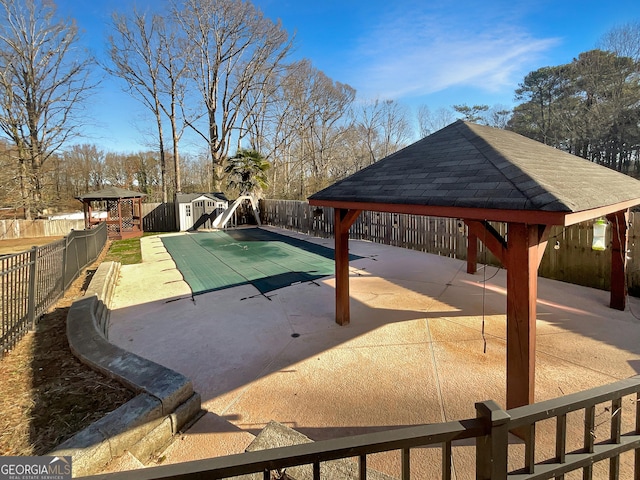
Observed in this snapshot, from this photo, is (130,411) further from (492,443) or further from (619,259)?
(619,259)

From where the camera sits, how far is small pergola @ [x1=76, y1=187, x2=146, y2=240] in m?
15.9

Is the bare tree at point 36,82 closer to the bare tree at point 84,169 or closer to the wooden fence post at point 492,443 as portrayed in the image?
the bare tree at point 84,169

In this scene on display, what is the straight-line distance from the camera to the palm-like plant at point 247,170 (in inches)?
677

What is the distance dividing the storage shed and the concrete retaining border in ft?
47.4

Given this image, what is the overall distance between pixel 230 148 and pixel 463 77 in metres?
15.9

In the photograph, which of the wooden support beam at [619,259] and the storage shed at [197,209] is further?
the storage shed at [197,209]

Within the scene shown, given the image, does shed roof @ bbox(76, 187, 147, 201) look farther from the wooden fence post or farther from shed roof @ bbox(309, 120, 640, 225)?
the wooden fence post

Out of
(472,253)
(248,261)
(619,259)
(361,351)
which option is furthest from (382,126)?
(361,351)

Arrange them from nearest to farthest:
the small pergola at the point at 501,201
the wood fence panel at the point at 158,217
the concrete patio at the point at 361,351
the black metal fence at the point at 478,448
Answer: the black metal fence at the point at 478,448 → the small pergola at the point at 501,201 → the concrete patio at the point at 361,351 → the wood fence panel at the point at 158,217

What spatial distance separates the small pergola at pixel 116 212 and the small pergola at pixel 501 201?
1485cm

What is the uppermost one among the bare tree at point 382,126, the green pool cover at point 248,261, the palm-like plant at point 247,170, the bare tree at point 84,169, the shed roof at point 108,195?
the bare tree at point 382,126

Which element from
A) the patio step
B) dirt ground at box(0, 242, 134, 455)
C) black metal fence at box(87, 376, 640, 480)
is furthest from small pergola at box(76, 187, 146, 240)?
black metal fence at box(87, 376, 640, 480)

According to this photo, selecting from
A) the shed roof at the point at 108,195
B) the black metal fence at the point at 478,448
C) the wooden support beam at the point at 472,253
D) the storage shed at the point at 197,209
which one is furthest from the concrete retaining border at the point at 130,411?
the storage shed at the point at 197,209

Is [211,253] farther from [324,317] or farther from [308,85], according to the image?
[308,85]
